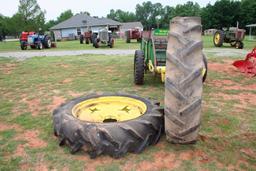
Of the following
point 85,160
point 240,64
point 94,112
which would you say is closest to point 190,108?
point 85,160

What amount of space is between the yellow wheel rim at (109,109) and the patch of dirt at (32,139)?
1.68ft

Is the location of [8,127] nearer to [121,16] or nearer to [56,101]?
[56,101]

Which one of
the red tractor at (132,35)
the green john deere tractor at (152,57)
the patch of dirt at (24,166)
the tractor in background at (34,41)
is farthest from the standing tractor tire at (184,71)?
A: the red tractor at (132,35)

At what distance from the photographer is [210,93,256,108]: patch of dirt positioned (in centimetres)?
493

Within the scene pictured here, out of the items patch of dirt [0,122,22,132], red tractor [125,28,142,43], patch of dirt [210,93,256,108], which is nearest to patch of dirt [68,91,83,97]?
patch of dirt [0,122,22,132]

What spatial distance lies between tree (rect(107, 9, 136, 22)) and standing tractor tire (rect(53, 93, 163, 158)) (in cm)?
9725

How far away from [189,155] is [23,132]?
2.18m

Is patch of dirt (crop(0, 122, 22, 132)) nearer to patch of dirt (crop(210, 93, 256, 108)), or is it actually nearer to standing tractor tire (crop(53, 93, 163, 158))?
Answer: standing tractor tire (crop(53, 93, 163, 158))

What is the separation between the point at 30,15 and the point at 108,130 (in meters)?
60.7

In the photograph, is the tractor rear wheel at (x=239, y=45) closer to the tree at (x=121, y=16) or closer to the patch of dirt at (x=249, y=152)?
the patch of dirt at (x=249, y=152)

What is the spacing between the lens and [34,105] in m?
4.92

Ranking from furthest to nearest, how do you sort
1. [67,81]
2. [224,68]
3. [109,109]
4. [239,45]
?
1. [239,45]
2. [224,68]
3. [67,81]
4. [109,109]

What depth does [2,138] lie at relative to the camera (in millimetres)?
3494

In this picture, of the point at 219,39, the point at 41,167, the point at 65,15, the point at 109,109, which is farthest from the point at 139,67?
the point at 65,15
